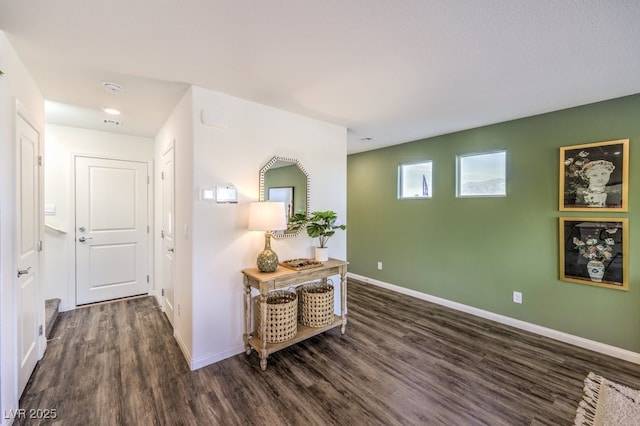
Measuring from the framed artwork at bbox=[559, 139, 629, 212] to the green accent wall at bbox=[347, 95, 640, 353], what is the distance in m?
0.06

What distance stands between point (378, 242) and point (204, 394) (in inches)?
134

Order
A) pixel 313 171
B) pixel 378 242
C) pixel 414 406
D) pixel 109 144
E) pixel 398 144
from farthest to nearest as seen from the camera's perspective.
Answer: pixel 378 242 → pixel 398 144 → pixel 109 144 → pixel 313 171 → pixel 414 406

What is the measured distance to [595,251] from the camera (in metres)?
2.64

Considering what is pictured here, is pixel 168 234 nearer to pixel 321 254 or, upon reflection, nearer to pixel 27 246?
pixel 27 246

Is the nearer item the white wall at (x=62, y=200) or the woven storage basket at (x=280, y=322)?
the woven storage basket at (x=280, y=322)

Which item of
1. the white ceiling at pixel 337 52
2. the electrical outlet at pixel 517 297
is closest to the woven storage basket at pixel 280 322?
the white ceiling at pixel 337 52

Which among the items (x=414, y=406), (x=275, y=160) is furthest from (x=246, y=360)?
(x=275, y=160)

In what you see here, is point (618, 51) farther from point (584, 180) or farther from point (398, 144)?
point (398, 144)

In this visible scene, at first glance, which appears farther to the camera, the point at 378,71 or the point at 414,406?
the point at 378,71

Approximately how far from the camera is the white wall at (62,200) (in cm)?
346

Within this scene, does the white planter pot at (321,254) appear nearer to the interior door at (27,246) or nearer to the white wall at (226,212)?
the white wall at (226,212)

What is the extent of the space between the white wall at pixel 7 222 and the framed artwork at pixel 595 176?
4.55 meters

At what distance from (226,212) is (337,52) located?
1596 mm

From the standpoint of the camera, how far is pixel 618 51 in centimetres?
179
